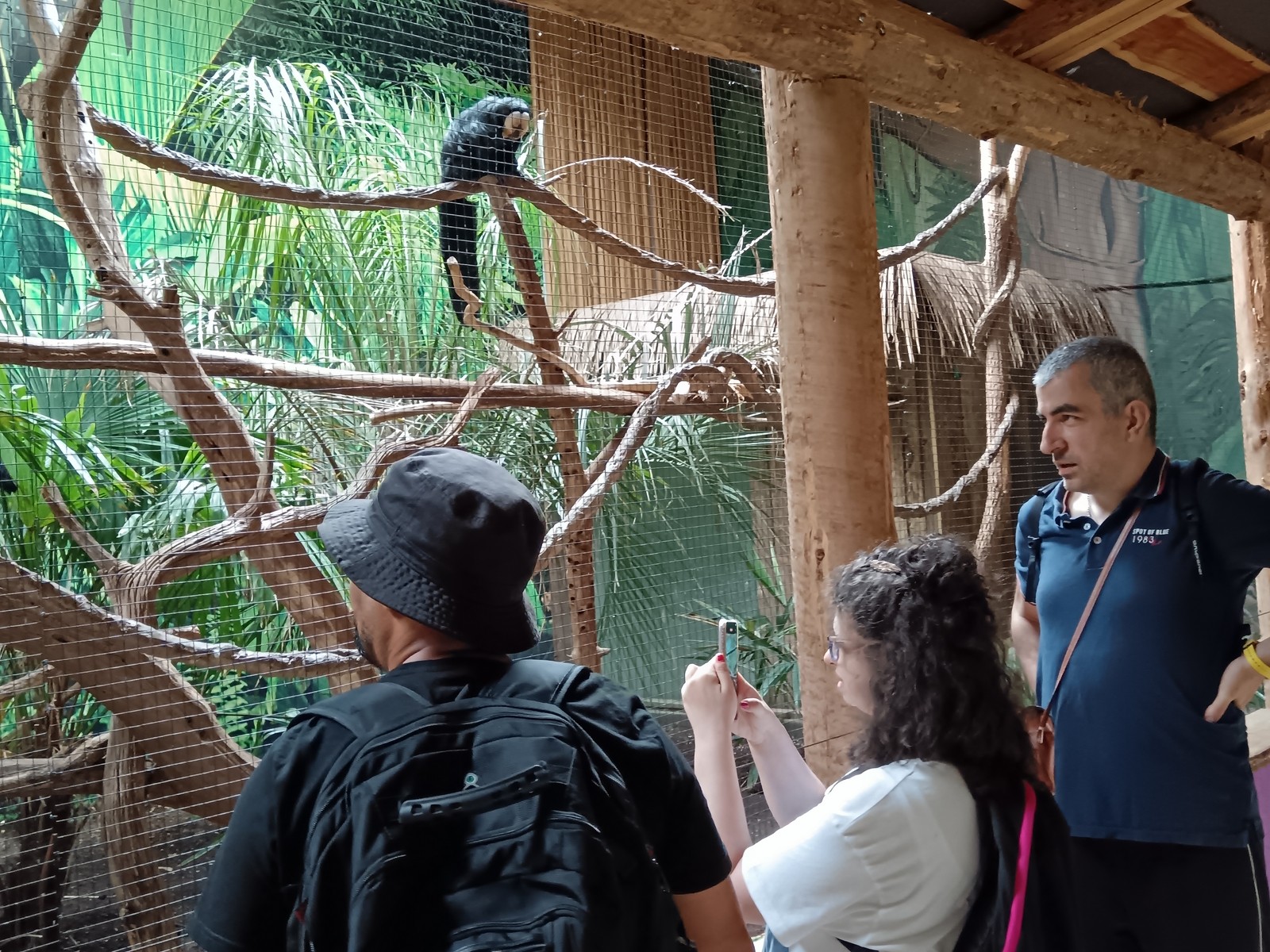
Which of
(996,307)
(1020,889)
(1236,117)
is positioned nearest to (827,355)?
(1020,889)

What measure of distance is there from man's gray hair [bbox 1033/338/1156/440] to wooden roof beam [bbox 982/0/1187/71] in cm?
56

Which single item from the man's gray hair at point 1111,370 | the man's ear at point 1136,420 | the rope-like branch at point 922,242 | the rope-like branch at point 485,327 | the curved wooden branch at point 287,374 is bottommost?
the man's ear at point 1136,420

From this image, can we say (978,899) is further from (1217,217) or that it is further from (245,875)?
(1217,217)

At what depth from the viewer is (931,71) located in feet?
5.06

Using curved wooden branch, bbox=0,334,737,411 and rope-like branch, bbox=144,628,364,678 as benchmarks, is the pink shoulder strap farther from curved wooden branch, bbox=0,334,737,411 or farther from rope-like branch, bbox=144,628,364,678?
curved wooden branch, bbox=0,334,737,411

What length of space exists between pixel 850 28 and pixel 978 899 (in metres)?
1.12

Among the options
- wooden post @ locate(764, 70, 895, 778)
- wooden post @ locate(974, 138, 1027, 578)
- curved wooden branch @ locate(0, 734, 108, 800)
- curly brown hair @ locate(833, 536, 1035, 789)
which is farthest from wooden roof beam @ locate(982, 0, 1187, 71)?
curved wooden branch @ locate(0, 734, 108, 800)

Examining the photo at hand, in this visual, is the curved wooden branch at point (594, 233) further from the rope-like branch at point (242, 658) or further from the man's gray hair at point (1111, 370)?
the rope-like branch at point (242, 658)

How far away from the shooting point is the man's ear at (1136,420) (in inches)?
53.6

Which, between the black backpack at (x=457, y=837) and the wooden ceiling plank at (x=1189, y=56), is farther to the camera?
the wooden ceiling plank at (x=1189, y=56)

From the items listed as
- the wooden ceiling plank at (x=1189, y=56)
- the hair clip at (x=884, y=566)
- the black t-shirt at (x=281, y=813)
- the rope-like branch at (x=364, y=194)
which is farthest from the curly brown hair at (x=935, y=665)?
the wooden ceiling plank at (x=1189, y=56)

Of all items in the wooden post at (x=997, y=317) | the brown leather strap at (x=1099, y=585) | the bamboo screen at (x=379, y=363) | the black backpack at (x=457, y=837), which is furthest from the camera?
the wooden post at (x=997, y=317)

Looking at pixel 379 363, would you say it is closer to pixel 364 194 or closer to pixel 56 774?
pixel 364 194

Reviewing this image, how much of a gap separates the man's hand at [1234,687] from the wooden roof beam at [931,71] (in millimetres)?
910
